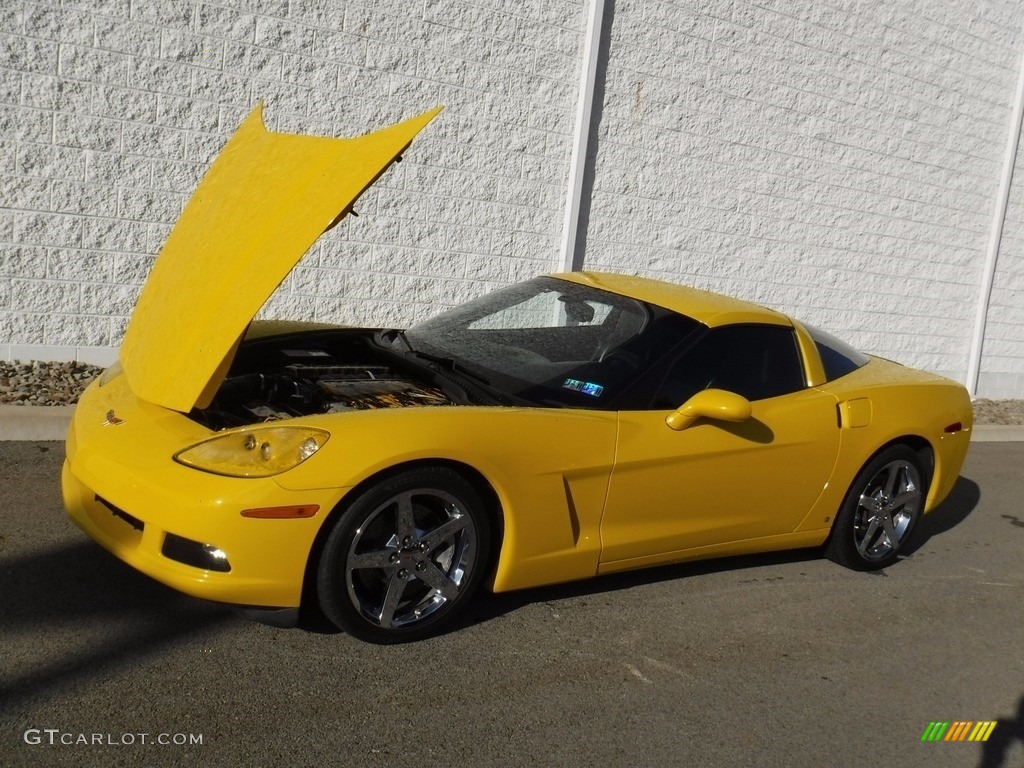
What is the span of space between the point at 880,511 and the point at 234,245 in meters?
3.46

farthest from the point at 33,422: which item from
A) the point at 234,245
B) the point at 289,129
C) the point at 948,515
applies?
the point at 948,515

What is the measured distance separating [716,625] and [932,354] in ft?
30.3

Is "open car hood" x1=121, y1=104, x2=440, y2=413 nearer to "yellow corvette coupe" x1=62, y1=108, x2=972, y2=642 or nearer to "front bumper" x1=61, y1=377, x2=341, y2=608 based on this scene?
"yellow corvette coupe" x1=62, y1=108, x2=972, y2=642

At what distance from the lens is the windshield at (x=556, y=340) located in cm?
437

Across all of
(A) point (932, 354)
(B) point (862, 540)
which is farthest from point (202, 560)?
(A) point (932, 354)

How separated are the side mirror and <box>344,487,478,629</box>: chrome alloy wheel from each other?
105 cm

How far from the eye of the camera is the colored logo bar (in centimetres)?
382

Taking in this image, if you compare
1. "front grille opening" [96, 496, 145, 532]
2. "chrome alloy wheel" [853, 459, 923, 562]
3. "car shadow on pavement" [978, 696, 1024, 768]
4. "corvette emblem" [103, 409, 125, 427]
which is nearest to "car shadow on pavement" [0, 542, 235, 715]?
"front grille opening" [96, 496, 145, 532]

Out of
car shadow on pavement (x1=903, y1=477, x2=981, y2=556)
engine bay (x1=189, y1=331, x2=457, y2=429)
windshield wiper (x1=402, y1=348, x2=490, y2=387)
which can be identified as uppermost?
windshield wiper (x1=402, y1=348, x2=490, y2=387)

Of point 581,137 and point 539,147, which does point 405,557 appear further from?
point 581,137

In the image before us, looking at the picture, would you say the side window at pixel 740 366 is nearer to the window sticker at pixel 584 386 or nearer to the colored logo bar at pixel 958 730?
A: the window sticker at pixel 584 386

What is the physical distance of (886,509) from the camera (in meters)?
5.39

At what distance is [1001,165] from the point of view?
1274cm

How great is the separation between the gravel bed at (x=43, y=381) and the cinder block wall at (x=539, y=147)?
5.1 inches
